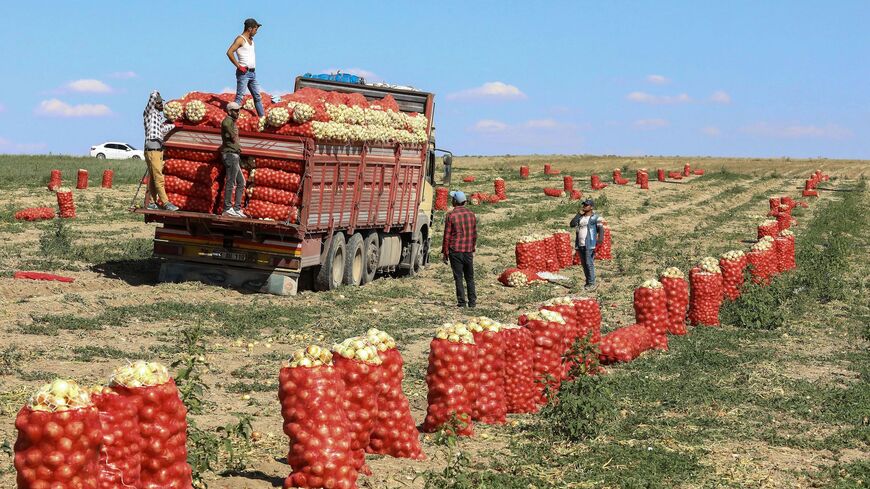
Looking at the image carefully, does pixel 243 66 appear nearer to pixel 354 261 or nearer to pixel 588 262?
pixel 354 261

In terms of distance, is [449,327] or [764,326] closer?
[449,327]

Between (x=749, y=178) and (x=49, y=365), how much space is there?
6050 cm

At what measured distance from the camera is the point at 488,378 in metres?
10.8

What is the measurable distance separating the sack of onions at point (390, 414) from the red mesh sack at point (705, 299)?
9597 mm

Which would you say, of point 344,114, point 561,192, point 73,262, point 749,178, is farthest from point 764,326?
point 749,178

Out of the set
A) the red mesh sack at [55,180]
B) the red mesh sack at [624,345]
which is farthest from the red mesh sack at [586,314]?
the red mesh sack at [55,180]

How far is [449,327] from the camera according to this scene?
409 inches

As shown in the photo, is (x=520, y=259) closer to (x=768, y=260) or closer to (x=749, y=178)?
(x=768, y=260)

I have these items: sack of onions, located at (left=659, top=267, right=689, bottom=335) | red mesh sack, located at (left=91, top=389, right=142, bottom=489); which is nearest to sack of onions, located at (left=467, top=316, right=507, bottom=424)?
red mesh sack, located at (left=91, top=389, right=142, bottom=489)

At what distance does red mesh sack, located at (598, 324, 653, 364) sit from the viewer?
14297 mm

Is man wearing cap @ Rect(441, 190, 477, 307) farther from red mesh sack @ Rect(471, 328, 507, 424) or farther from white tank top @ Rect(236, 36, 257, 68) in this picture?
red mesh sack @ Rect(471, 328, 507, 424)

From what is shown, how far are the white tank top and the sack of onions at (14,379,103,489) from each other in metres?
13.7

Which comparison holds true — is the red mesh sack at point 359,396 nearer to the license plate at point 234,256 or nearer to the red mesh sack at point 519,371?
the red mesh sack at point 519,371

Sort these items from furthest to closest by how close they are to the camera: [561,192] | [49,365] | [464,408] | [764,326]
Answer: [561,192], [764,326], [49,365], [464,408]
